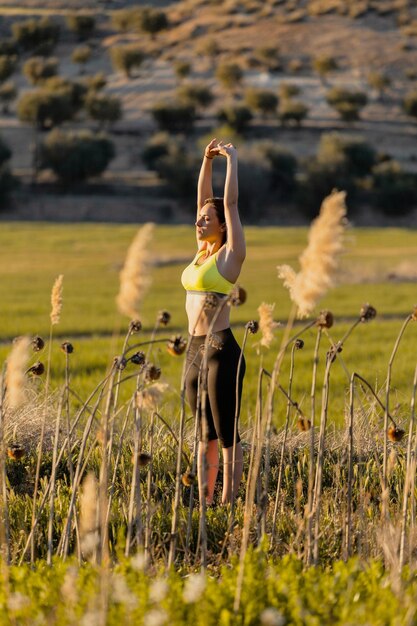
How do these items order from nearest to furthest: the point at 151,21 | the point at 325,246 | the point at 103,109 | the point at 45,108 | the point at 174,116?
the point at 325,246
the point at 45,108
the point at 103,109
the point at 174,116
the point at 151,21

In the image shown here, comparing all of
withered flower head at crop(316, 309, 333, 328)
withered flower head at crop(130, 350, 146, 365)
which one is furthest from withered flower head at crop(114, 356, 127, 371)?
withered flower head at crop(316, 309, 333, 328)

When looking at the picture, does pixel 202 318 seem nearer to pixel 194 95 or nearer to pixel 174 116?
pixel 174 116

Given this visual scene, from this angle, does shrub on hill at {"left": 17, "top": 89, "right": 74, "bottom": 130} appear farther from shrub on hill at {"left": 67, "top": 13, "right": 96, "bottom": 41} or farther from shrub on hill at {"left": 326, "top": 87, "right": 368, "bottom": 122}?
shrub on hill at {"left": 67, "top": 13, "right": 96, "bottom": 41}

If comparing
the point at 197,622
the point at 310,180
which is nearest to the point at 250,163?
the point at 310,180

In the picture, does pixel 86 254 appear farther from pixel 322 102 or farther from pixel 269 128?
pixel 322 102

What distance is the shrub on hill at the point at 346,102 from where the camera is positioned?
89688mm

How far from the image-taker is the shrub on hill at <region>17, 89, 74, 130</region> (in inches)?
3346

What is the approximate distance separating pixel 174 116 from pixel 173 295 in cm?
5667

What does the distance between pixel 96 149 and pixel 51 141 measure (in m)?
3.94

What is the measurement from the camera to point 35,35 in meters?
127

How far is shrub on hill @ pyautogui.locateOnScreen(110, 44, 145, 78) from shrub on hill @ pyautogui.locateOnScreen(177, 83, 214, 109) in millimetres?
17625

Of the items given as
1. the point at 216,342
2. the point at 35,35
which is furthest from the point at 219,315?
the point at 35,35

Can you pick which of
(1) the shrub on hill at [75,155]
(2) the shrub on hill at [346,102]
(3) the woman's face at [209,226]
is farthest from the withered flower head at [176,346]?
(2) the shrub on hill at [346,102]

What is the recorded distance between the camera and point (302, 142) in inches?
3423
